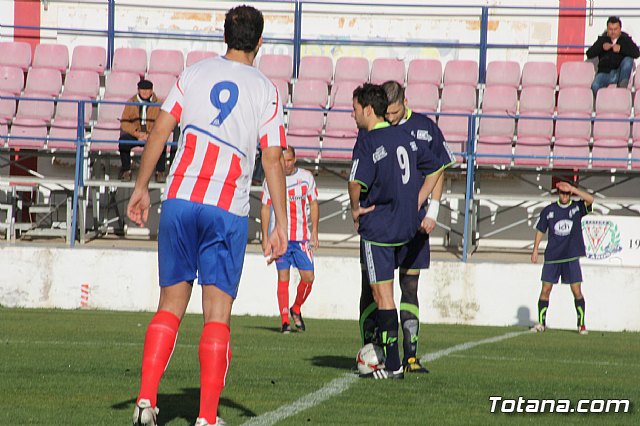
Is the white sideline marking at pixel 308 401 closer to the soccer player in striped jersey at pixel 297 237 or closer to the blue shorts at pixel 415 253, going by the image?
the blue shorts at pixel 415 253

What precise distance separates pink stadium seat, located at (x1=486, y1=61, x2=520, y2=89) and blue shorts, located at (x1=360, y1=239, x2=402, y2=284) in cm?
1164

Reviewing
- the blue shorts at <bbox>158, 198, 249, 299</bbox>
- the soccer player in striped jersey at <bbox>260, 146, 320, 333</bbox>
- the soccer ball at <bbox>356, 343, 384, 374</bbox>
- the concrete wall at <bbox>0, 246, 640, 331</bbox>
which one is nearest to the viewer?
the blue shorts at <bbox>158, 198, 249, 299</bbox>

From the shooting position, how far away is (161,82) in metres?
19.2

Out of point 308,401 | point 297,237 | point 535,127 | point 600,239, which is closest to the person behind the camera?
point 308,401

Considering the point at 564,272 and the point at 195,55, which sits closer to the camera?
the point at 564,272

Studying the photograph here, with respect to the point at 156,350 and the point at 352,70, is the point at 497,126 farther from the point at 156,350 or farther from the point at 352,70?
the point at 156,350

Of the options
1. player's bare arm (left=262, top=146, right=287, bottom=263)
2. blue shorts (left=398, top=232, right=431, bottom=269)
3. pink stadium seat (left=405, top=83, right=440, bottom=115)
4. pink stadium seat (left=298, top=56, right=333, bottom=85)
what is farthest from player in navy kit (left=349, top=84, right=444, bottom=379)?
pink stadium seat (left=298, top=56, right=333, bottom=85)

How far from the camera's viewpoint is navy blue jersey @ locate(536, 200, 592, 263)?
14.4m

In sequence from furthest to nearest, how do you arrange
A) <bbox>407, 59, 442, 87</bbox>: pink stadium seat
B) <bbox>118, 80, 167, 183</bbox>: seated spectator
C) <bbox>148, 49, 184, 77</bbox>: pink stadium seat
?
<bbox>148, 49, 184, 77</bbox>: pink stadium seat
<bbox>407, 59, 442, 87</bbox>: pink stadium seat
<bbox>118, 80, 167, 183</bbox>: seated spectator

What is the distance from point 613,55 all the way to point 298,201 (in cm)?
829

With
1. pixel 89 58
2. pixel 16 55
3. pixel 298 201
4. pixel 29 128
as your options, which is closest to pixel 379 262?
pixel 298 201

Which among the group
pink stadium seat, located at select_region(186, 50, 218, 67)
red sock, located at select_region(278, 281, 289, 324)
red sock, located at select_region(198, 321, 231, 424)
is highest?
pink stadium seat, located at select_region(186, 50, 218, 67)

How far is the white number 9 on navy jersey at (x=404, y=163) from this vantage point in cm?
795

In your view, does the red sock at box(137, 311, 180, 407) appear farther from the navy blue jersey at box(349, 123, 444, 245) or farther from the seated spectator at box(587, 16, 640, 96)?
the seated spectator at box(587, 16, 640, 96)
